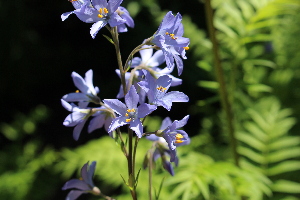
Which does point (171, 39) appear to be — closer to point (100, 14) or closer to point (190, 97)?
point (100, 14)

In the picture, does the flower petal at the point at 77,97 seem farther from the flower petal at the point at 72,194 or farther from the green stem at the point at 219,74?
the green stem at the point at 219,74

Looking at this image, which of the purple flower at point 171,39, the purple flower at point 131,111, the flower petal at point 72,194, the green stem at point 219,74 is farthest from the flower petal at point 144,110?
the green stem at point 219,74

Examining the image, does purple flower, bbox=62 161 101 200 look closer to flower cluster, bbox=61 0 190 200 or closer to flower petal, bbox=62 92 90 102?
flower cluster, bbox=61 0 190 200

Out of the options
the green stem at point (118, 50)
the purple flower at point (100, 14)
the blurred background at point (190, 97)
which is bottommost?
the blurred background at point (190, 97)

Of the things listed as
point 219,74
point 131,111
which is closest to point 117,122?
point 131,111

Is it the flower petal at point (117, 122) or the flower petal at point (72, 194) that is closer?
the flower petal at point (117, 122)

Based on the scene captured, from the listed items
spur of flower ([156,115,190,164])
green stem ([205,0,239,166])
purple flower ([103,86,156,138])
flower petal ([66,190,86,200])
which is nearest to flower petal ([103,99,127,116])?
purple flower ([103,86,156,138])
